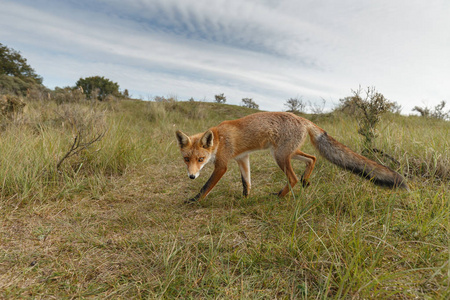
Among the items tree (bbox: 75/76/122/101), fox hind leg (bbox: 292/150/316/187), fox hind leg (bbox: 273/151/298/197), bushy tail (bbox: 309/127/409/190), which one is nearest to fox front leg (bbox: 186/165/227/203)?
fox hind leg (bbox: 273/151/298/197)

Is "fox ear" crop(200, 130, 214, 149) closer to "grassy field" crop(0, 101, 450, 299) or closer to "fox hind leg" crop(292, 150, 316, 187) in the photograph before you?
"grassy field" crop(0, 101, 450, 299)

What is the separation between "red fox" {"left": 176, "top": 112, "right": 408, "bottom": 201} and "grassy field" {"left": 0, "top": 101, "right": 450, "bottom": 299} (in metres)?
0.36

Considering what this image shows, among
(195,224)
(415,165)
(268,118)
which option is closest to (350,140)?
(415,165)

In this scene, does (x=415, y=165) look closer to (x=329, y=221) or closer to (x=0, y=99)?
(x=329, y=221)

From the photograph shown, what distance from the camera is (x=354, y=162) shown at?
3027 mm

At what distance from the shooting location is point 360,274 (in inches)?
58.1

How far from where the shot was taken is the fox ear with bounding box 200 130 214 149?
10.6 feet

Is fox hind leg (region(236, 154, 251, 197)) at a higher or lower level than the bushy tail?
lower

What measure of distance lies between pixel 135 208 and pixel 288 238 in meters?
2.13

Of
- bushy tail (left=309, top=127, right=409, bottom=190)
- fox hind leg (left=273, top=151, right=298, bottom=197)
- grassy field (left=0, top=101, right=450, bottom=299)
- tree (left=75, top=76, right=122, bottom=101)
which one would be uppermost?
tree (left=75, top=76, right=122, bottom=101)

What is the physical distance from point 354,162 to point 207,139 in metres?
2.05

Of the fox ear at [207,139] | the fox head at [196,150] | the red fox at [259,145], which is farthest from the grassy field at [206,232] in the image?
the fox ear at [207,139]

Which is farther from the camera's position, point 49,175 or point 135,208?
point 49,175

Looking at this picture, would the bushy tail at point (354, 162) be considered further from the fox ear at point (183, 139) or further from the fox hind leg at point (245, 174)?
the fox ear at point (183, 139)
